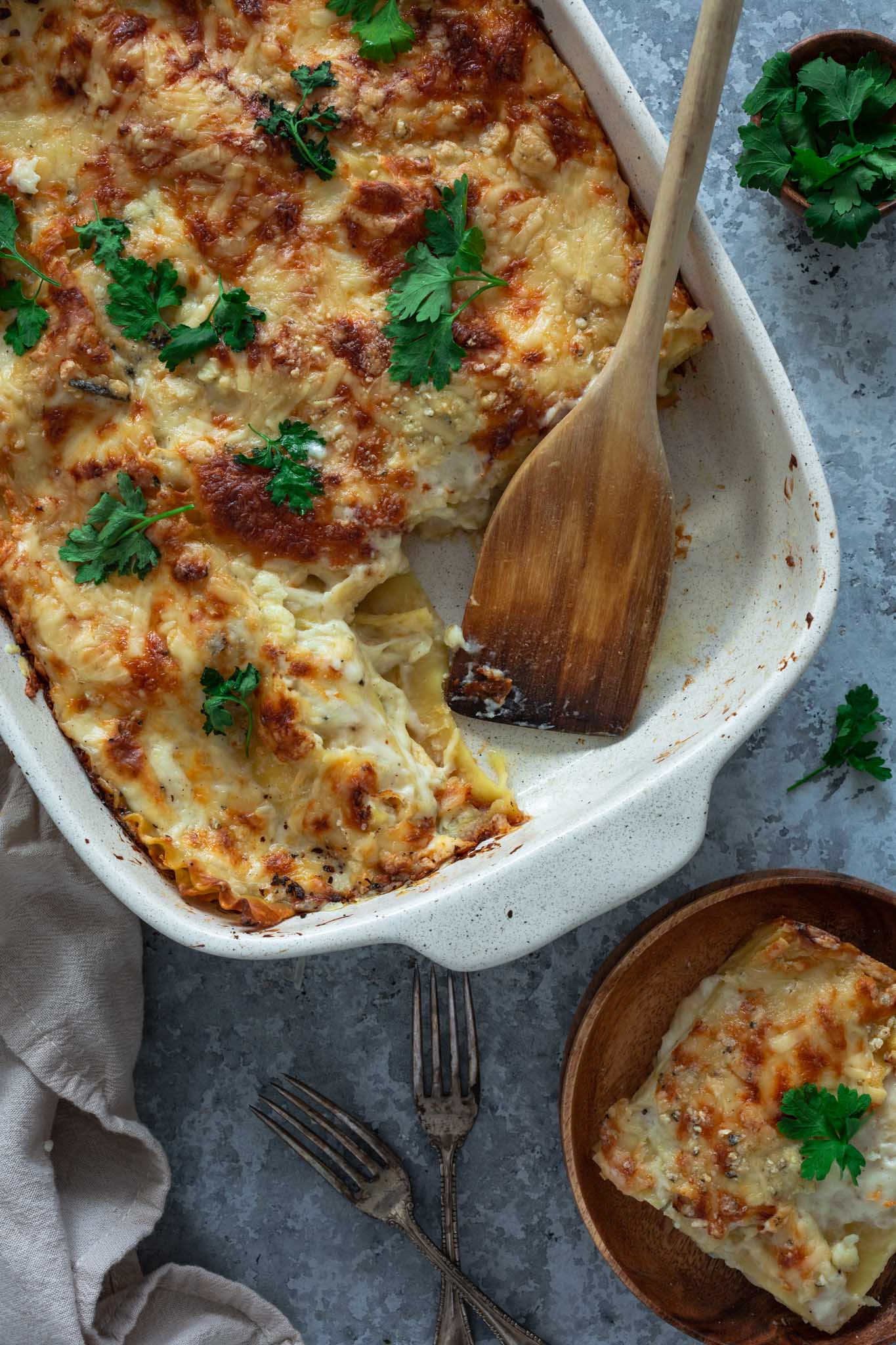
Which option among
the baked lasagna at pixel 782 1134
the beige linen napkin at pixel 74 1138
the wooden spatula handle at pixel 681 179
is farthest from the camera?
the beige linen napkin at pixel 74 1138

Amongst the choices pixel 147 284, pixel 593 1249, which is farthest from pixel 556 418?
pixel 593 1249

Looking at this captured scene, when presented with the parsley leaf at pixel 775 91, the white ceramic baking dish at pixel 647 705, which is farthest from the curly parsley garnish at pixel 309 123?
the parsley leaf at pixel 775 91

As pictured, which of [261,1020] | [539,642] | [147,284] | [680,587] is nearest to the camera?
[147,284]

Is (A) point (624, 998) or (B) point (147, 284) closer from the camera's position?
(B) point (147, 284)

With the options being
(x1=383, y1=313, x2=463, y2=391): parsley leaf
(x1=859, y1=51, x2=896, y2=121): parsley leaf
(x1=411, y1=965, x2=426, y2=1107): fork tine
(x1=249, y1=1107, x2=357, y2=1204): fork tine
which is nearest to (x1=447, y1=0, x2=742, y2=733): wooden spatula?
(x1=383, y1=313, x2=463, y2=391): parsley leaf

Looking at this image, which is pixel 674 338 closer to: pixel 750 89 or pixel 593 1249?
pixel 750 89

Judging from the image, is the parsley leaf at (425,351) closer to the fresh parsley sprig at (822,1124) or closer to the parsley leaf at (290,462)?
the parsley leaf at (290,462)

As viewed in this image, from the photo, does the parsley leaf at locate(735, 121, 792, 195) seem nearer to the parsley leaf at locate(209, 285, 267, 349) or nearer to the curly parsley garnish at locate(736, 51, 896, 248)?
the curly parsley garnish at locate(736, 51, 896, 248)

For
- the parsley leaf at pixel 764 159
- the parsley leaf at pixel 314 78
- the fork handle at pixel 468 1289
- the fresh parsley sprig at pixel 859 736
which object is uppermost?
the parsley leaf at pixel 314 78
